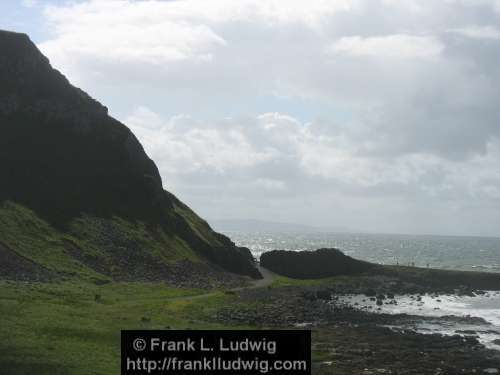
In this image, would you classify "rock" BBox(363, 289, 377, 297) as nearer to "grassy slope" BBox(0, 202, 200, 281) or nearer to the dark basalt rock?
the dark basalt rock

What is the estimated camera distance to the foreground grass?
39.2 metres

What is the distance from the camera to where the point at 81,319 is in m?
54.9

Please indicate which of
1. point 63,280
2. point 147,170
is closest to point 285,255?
point 147,170

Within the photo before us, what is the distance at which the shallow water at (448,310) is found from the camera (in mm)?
75062

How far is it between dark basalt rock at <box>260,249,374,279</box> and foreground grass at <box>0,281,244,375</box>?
196ft

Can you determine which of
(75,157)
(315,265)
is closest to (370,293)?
(315,265)

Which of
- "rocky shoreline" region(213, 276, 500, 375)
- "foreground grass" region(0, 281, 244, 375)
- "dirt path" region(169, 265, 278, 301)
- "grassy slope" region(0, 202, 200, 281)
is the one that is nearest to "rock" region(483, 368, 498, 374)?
"rocky shoreline" region(213, 276, 500, 375)

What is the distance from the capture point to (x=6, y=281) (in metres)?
69.7

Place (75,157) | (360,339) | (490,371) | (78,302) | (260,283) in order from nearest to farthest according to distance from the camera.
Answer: (490,371) < (360,339) < (78,302) < (260,283) < (75,157)

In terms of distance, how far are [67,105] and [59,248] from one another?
194 feet

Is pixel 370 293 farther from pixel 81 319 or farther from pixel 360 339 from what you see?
pixel 81 319

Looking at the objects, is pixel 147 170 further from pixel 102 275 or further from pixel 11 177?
pixel 102 275

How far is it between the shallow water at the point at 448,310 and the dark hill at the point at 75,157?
4038cm

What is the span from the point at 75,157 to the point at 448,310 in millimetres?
95596
